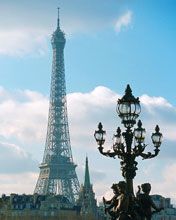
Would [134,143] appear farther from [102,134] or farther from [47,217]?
[47,217]

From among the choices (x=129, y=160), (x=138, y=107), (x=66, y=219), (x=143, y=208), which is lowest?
(x=143, y=208)

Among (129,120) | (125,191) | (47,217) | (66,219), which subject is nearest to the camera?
(125,191)

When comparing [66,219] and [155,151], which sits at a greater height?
[66,219]

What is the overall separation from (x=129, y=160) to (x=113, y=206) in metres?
1.87

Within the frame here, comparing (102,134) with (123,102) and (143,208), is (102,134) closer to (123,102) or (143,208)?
(123,102)

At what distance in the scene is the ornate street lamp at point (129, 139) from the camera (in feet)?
93.9

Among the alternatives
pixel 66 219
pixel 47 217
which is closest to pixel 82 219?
pixel 66 219

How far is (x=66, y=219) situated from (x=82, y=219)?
4.04 m

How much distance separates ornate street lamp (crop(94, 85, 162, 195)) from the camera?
93.9 ft

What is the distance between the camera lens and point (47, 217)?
625 feet

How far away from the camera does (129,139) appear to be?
1153 inches

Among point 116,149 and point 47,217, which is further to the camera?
point 47,217

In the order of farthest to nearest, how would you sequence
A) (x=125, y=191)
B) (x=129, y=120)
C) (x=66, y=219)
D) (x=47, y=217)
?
(x=47, y=217) → (x=66, y=219) → (x=129, y=120) → (x=125, y=191)

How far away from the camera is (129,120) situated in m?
29.1
